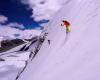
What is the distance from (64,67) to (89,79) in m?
1.33

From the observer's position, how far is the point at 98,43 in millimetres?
3824

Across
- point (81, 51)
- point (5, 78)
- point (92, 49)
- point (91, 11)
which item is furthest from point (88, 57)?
point (5, 78)

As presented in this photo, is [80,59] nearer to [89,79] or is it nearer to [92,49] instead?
[92,49]

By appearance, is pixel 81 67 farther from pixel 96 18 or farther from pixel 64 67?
pixel 96 18

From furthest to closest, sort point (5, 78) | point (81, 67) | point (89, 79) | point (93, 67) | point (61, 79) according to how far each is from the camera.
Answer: point (5, 78), point (61, 79), point (81, 67), point (93, 67), point (89, 79)

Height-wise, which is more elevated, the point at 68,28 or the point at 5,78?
the point at 5,78

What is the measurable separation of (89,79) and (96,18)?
248 centimetres

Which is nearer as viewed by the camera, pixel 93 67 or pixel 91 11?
pixel 93 67

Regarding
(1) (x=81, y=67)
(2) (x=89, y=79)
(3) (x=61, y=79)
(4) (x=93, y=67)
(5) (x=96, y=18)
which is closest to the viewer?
(2) (x=89, y=79)

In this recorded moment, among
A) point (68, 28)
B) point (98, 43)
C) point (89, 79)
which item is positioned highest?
point (68, 28)

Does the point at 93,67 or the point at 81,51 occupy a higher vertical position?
the point at 81,51

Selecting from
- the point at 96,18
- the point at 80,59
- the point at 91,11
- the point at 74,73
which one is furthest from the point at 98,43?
the point at 91,11

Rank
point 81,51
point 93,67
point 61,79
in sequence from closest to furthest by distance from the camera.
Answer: point 93,67 < point 61,79 < point 81,51

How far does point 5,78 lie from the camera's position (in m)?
13.2
